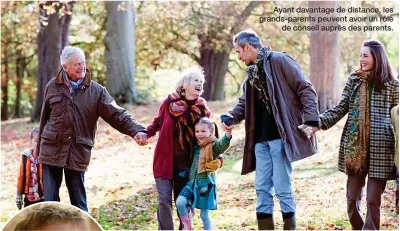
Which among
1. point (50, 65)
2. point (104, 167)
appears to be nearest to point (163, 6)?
point (50, 65)

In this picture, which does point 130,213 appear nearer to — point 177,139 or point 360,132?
point 177,139

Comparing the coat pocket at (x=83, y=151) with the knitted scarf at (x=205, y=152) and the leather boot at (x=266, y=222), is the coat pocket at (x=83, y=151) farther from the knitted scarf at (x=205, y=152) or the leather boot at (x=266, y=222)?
the leather boot at (x=266, y=222)

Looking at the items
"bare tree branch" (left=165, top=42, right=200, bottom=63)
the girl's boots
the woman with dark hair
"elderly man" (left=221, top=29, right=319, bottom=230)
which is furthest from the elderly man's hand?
"bare tree branch" (left=165, top=42, right=200, bottom=63)

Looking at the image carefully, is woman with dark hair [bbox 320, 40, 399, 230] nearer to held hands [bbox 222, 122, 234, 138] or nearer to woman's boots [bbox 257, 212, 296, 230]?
Answer: woman's boots [bbox 257, 212, 296, 230]

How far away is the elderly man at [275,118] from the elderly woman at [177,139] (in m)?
0.41

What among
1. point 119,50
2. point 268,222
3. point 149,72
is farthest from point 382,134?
point 149,72

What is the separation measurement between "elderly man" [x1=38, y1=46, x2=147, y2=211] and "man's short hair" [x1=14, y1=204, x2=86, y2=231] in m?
2.41

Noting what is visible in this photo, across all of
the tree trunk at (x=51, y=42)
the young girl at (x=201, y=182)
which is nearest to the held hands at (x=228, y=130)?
the young girl at (x=201, y=182)

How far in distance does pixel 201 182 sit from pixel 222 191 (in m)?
3.48

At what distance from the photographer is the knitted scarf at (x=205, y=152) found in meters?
5.58

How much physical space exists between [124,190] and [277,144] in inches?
172

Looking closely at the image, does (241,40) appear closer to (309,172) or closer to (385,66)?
(385,66)

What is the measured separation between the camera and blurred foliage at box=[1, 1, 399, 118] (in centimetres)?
2111

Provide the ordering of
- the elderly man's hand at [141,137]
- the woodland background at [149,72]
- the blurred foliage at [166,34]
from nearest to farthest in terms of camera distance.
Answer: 1. the elderly man's hand at [141,137]
2. the woodland background at [149,72]
3. the blurred foliage at [166,34]
